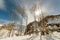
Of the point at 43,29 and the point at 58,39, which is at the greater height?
the point at 43,29

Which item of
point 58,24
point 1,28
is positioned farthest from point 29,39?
point 1,28

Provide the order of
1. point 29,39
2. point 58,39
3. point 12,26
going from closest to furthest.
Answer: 1. point 58,39
2. point 29,39
3. point 12,26

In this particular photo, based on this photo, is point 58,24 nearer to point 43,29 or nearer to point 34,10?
point 43,29

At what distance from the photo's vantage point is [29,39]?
3789 mm

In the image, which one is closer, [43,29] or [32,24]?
[43,29]

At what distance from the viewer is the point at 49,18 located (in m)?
5.40

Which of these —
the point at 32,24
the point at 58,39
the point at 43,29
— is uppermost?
the point at 32,24

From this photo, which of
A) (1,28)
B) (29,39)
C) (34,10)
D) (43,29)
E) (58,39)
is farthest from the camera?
(1,28)

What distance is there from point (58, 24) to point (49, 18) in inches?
24.4

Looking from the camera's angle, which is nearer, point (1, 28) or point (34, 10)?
point (34, 10)

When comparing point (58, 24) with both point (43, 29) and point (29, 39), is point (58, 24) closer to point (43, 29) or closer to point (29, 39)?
point (43, 29)

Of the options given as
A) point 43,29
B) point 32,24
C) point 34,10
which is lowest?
point 43,29

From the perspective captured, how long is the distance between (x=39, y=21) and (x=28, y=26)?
3.22 ft

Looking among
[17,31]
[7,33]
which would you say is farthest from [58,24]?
[7,33]
